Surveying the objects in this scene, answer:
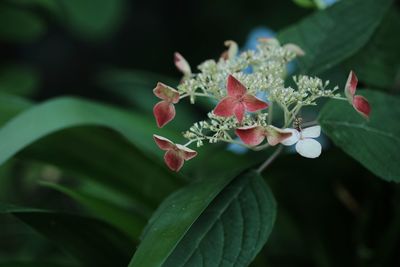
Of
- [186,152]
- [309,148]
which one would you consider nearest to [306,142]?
[309,148]

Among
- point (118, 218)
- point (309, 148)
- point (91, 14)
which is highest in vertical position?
point (91, 14)

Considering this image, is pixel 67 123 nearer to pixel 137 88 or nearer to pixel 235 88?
pixel 235 88

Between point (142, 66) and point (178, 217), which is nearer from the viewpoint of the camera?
point (178, 217)

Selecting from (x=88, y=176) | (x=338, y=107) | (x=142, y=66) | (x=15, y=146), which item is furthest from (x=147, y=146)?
(x=142, y=66)

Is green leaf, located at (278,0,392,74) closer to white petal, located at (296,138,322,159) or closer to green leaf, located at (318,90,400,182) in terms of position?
green leaf, located at (318,90,400,182)

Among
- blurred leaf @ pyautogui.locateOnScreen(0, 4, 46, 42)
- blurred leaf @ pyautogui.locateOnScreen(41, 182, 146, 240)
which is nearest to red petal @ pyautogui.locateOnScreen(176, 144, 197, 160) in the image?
blurred leaf @ pyautogui.locateOnScreen(41, 182, 146, 240)

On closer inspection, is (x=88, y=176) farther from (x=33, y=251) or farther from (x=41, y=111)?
(x=33, y=251)
